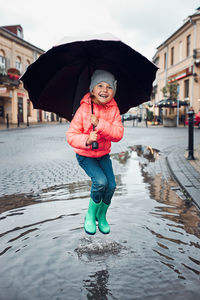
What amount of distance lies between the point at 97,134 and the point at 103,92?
1.29 feet

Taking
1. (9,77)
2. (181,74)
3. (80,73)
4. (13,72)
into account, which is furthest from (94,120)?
(181,74)

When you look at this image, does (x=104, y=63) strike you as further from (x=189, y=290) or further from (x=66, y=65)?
(x=189, y=290)

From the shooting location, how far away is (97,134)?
2705 millimetres

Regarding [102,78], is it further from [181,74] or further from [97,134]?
[181,74]

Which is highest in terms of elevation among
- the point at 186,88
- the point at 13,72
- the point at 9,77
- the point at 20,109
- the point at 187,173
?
the point at 13,72

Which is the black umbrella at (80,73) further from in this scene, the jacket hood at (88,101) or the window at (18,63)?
the window at (18,63)

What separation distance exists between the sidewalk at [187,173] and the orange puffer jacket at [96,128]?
2.02 meters

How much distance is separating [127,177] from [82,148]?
374 centimetres

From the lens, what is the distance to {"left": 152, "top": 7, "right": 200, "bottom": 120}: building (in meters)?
31.1

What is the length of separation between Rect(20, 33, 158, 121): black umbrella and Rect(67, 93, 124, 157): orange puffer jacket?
11.9 inches

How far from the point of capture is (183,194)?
510 centimetres

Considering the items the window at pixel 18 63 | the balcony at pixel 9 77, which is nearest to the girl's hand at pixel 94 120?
the balcony at pixel 9 77

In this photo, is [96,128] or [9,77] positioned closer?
[96,128]

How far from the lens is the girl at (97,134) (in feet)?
9.05
